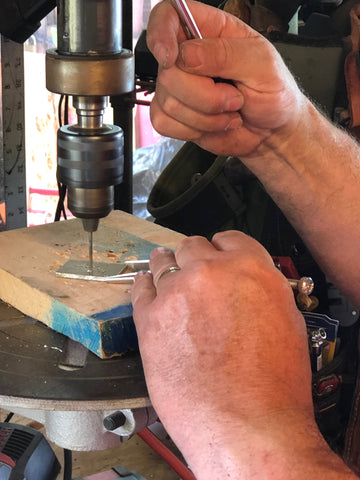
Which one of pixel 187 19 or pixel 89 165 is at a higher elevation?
pixel 187 19

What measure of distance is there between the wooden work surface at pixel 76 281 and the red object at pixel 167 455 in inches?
23.0

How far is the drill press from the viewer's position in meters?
0.80

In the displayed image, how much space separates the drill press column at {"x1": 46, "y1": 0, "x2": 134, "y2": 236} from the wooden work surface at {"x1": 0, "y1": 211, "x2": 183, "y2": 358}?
119 mm

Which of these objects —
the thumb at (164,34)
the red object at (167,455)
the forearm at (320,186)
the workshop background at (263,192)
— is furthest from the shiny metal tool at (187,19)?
the red object at (167,455)

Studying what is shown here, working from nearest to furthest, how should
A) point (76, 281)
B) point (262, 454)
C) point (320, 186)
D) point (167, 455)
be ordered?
point (262, 454) < point (76, 281) < point (320, 186) < point (167, 455)

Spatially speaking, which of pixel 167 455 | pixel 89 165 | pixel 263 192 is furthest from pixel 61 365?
pixel 263 192

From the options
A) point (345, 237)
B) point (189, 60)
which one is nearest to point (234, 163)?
point (345, 237)

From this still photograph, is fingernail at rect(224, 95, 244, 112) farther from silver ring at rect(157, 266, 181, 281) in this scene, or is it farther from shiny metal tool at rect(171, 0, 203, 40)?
silver ring at rect(157, 266, 181, 281)

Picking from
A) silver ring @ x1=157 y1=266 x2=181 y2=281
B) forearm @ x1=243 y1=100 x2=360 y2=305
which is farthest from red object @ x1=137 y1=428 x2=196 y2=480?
silver ring @ x1=157 y1=266 x2=181 y2=281

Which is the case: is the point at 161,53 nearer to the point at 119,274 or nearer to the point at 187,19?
the point at 187,19

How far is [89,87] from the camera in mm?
817

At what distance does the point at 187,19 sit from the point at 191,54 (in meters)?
0.05

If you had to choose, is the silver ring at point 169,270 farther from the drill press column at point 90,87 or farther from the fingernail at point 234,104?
the fingernail at point 234,104

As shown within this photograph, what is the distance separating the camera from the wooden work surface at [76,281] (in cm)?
89
